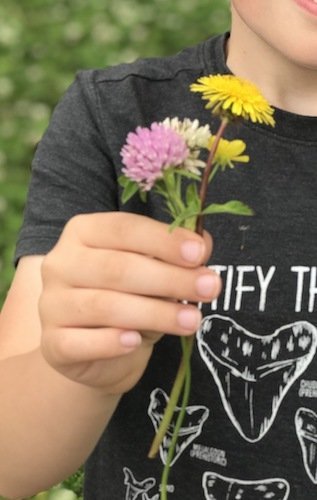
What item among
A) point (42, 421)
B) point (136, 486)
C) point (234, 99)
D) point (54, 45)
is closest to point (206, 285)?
point (234, 99)

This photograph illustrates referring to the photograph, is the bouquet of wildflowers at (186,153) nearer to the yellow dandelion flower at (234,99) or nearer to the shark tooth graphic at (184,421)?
the yellow dandelion flower at (234,99)

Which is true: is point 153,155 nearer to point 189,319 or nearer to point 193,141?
point 193,141

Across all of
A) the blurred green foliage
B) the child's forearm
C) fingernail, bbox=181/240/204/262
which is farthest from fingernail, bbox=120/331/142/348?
the blurred green foliage

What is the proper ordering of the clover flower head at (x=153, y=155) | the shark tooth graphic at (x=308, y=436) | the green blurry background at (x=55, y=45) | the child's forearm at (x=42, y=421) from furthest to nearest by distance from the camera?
the green blurry background at (x=55, y=45) → the shark tooth graphic at (x=308, y=436) → the child's forearm at (x=42, y=421) → the clover flower head at (x=153, y=155)

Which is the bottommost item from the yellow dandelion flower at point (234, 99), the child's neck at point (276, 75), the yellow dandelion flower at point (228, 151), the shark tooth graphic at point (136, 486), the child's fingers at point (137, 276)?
the shark tooth graphic at point (136, 486)

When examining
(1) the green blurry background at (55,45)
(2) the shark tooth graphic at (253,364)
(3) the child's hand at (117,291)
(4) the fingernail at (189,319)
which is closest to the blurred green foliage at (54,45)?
(1) the green blurry background at (55,45)
